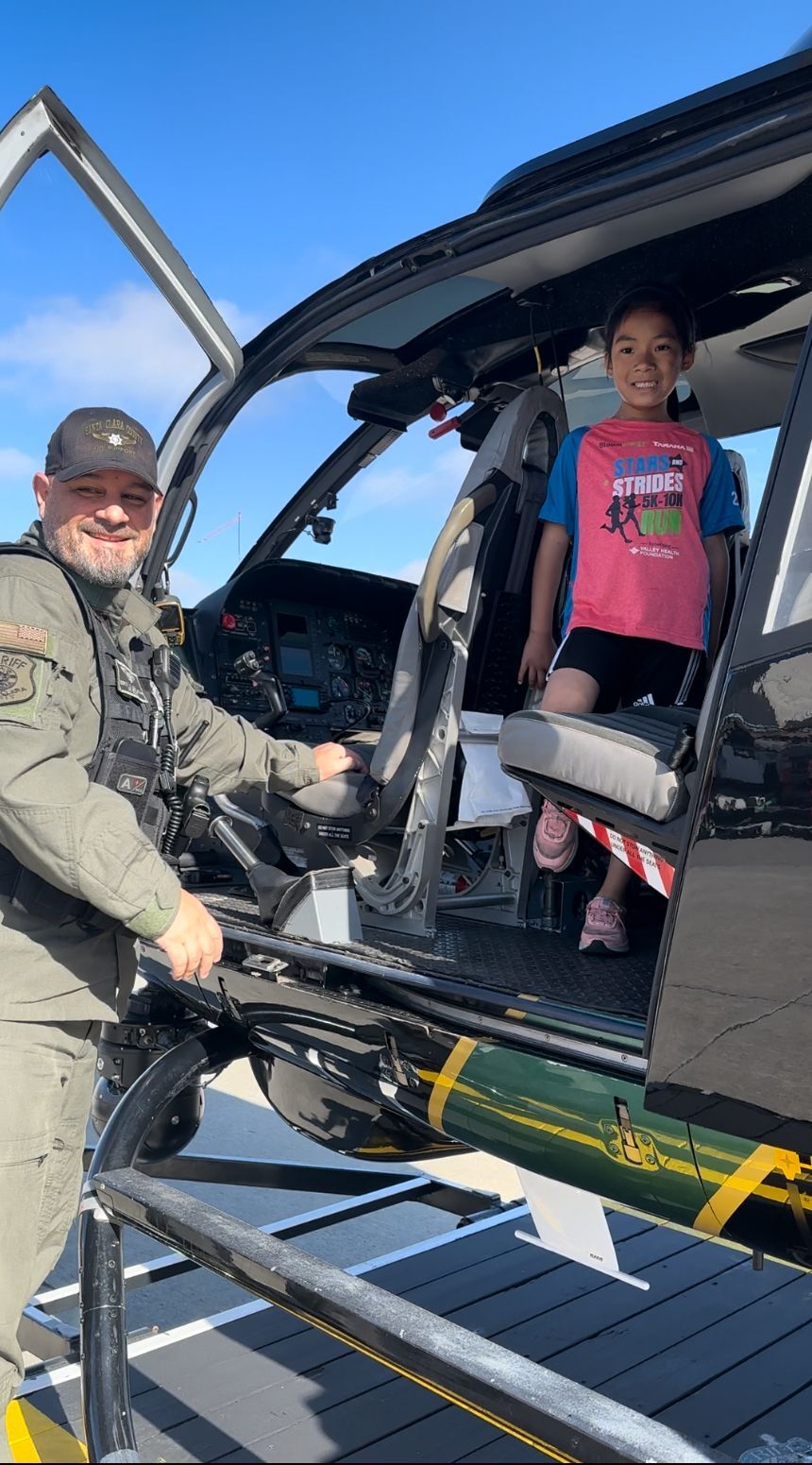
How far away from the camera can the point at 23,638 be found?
184cm

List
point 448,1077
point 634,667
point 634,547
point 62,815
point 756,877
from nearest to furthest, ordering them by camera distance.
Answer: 1. point 756,877
2. point 62,815
3. point 448,1077
4. point 634,547
5. point 634,667

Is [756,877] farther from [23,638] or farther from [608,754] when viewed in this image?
[23,638]

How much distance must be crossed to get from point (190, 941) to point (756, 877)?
95cm

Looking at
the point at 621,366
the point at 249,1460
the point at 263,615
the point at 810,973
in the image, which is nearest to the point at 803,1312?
the point at 249,1460

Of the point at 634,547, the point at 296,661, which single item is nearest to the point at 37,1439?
the point at 634,547

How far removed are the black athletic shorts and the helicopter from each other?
32cm

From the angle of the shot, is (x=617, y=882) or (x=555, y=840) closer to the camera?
(x=617, y=882)

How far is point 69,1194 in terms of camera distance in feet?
7.27

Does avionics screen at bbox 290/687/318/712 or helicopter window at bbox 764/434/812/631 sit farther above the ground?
avionics screen at bbox 290/687/318/712

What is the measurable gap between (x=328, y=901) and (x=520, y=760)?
0.60 metres

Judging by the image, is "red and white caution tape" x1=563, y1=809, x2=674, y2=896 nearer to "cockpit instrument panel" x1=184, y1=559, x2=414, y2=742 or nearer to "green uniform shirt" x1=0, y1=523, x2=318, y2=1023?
"green uniform shirt" x1=0, y1=523, x2=318, y2=1023

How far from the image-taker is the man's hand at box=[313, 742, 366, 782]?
8.86ft

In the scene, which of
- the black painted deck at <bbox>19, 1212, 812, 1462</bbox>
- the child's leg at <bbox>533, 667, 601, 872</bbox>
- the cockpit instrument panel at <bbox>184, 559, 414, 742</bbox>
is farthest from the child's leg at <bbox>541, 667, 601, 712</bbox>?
the cockpit instrument panel at <bbox>184, 559, 414, 742</bbox>

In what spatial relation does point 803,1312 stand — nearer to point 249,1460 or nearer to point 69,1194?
point 249,1460
